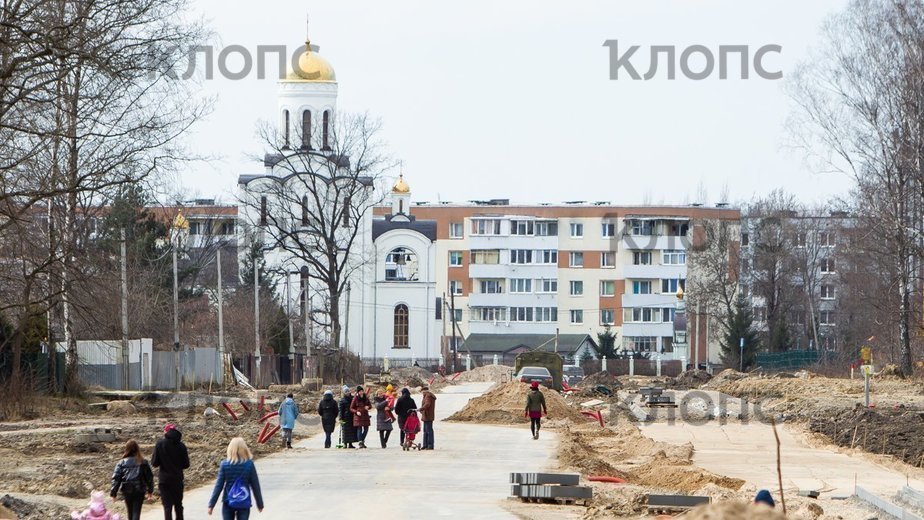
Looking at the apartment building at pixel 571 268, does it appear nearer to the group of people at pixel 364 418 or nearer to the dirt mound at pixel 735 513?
the group of people at pixel 364 418

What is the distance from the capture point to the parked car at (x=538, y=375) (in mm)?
57303

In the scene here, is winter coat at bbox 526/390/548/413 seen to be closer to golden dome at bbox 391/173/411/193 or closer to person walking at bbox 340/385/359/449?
person walking at bbox 340/385/359/449

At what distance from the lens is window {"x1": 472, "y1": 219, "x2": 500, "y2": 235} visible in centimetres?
12075

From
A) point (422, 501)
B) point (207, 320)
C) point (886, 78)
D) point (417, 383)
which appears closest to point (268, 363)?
point (417, 383)

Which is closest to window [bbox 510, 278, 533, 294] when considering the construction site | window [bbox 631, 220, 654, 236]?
window [bbox 631, 220, 654, 236]

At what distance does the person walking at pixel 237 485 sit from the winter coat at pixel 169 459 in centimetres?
200

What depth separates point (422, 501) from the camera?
20859 mm

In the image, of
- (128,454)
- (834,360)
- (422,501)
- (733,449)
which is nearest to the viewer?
(128,454)

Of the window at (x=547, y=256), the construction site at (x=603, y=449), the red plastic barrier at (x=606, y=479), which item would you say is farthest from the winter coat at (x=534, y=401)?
the window at (x=547, y=256)

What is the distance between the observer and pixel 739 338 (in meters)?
95.6

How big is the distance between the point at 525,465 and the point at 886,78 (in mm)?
27109

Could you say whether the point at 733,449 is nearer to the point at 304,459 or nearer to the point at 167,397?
the point at 304,459

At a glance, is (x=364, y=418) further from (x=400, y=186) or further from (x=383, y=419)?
(x=400, y=186)

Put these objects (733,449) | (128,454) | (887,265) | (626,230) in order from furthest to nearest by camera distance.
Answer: (626,230), (887,265), (733,449), (128,454)
